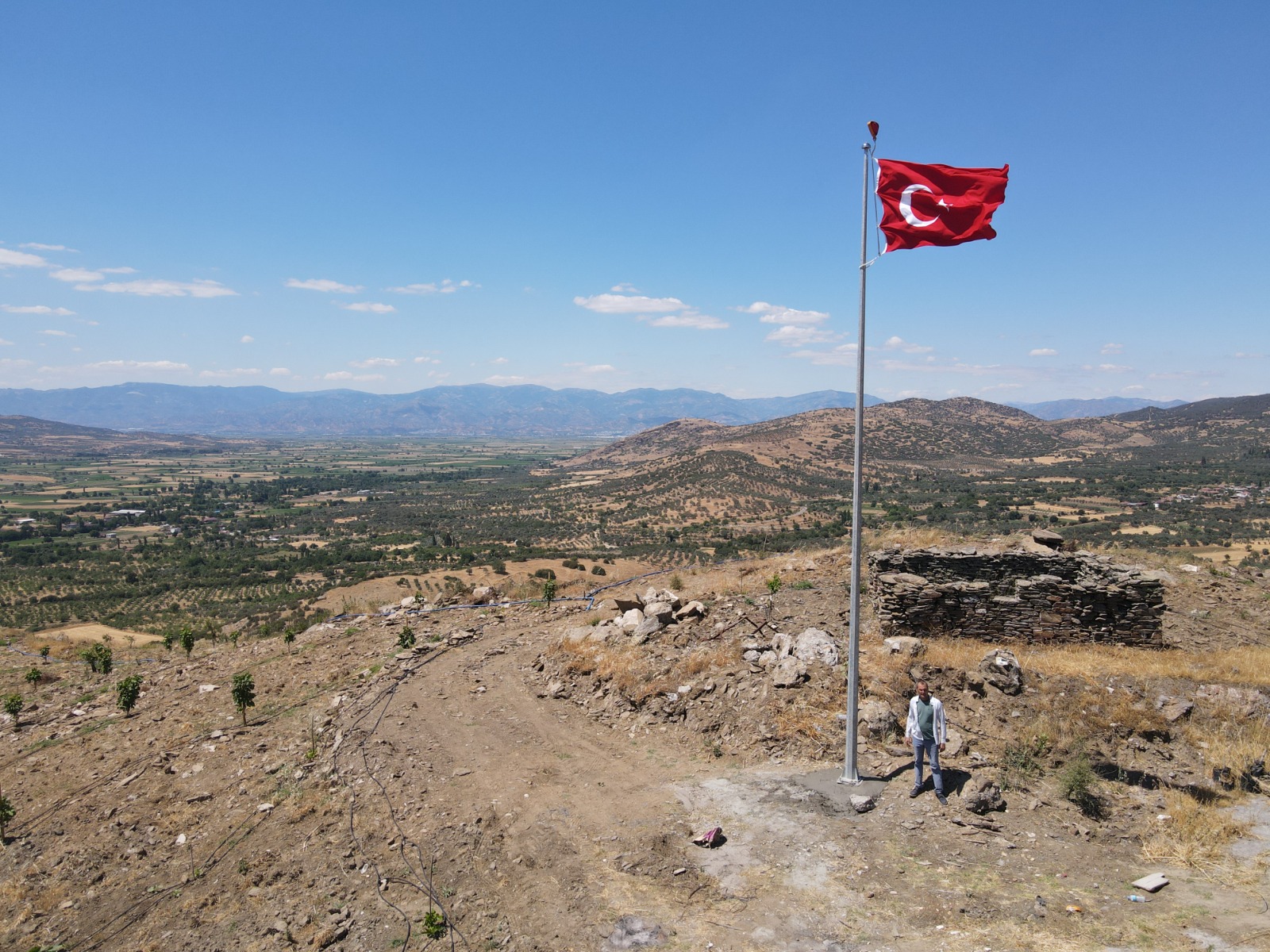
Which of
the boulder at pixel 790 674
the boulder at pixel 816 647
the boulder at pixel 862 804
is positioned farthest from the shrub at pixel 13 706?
the boulder at pixel 862 804

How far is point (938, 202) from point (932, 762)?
26.8 feet

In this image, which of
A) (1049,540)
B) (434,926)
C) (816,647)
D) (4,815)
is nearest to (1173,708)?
(816,647)

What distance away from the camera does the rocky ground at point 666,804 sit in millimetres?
6785

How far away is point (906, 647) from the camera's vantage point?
12.4 m

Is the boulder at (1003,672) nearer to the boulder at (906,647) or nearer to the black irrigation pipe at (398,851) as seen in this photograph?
the boulder at (906,647)

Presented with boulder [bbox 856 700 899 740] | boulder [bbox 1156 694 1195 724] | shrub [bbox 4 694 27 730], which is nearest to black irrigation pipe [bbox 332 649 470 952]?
boulder [bbox 856 700 899 740]

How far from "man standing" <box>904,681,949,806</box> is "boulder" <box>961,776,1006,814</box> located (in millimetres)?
298

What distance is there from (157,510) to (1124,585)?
180567 millimetres

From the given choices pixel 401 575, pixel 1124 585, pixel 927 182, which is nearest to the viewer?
pixel 927 182

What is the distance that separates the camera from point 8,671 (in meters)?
20.6

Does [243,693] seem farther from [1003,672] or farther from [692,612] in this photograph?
[1003,672]

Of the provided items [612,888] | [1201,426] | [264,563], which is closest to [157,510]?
[264,563]

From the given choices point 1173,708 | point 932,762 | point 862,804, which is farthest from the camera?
point 1173,708

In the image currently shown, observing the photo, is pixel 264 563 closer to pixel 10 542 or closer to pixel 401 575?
pixel 401 575
